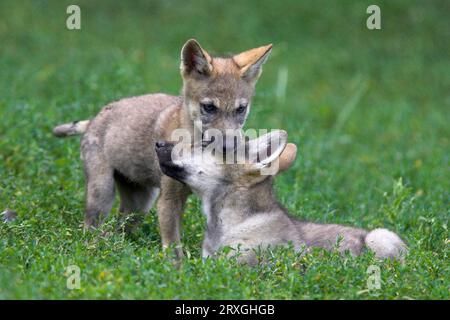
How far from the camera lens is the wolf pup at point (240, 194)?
21.3 feet

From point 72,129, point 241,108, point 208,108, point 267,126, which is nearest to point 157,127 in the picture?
point 208,108

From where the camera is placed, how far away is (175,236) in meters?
6.93

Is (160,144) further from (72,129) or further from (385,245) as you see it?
(385,245)

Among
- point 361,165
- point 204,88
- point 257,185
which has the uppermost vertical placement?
point 204,88

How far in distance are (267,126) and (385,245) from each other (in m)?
4.51

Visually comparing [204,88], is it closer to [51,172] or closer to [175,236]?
[175,236]

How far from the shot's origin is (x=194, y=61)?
7230mm

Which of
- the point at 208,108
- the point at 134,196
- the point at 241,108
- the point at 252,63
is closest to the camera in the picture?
the point at 208,108

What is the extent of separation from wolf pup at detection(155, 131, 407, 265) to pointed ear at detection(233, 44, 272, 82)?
36.3 inches

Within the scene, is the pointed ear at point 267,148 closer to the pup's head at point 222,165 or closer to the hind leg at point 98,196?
the pup's head at point 222,165

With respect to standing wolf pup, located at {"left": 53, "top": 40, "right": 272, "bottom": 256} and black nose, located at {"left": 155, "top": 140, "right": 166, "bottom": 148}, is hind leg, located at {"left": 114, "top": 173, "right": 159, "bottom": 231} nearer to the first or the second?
standing wolf pup, located at {"left": 53, "top": 40, "right": 272, "bottom": 256}

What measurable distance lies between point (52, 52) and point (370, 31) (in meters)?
6.23

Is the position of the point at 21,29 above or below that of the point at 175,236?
above
